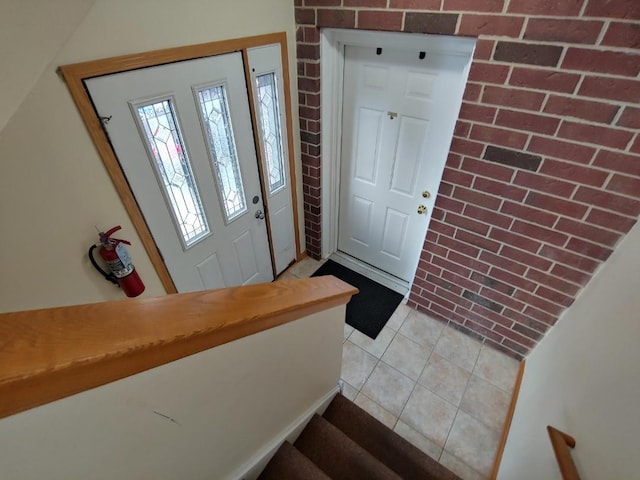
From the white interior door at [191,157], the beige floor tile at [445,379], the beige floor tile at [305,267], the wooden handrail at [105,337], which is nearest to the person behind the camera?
the wooden handrail at [105,337]

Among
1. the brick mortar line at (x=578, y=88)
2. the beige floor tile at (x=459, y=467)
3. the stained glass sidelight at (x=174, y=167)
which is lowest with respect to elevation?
the beige floor tile at (x=459, y=467)

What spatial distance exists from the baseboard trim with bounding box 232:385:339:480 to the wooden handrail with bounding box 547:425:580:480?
0.96 m

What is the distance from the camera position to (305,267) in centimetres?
290

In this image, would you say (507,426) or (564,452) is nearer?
(564,452)

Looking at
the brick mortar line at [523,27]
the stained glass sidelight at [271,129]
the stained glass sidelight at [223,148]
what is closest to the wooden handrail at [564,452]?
the brick mortar line at [523,27]

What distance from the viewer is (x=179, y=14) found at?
1.36 meters

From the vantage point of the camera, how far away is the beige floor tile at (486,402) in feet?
6.15

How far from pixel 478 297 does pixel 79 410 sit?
2142 millimetres

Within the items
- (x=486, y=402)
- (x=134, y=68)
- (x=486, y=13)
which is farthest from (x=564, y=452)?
(x=134, y=68)

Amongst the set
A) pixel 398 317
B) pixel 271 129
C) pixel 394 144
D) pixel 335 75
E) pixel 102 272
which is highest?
pixel 335 75

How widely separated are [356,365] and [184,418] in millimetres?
1578

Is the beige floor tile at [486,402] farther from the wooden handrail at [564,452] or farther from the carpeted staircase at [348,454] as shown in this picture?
the wooden handrail at [564,452]

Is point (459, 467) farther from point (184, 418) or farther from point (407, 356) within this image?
point (184, 418)

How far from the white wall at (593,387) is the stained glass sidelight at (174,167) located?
1.89 meters
